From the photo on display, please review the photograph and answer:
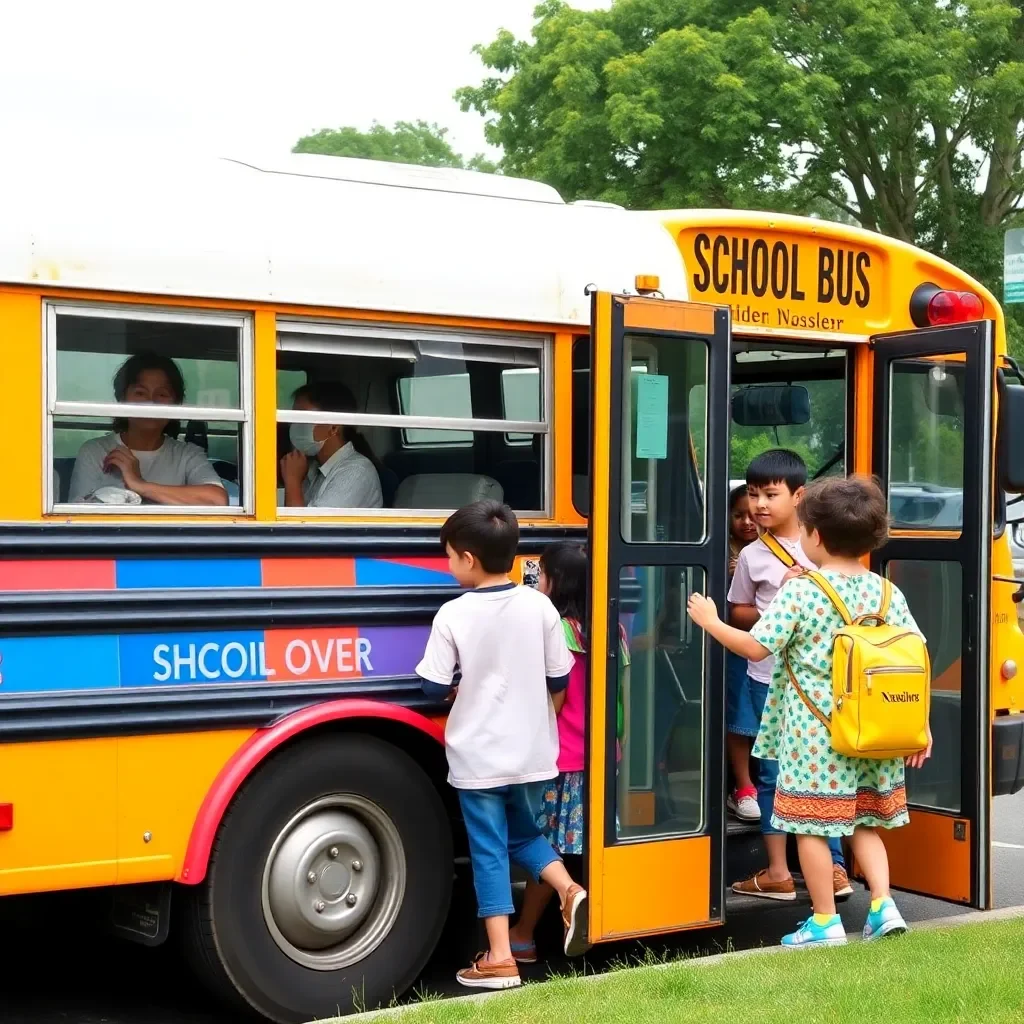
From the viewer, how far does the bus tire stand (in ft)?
16.2

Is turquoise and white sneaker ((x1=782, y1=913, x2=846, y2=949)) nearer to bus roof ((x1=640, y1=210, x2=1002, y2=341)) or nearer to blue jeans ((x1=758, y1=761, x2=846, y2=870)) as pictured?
blue jeans ((x1=758, y1=761, x2=846, y2=870))

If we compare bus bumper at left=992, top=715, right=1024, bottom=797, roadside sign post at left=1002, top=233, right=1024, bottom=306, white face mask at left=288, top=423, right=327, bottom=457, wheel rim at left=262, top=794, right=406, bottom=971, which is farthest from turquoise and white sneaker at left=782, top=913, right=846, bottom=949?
roadside sign post at left=1002, top=233, right=1024, bottom=306

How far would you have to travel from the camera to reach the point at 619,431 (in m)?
5.45

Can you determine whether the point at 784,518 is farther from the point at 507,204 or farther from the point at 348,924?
the point at 348,924

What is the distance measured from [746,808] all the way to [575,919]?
1.36 metres

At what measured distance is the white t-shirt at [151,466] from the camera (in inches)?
188

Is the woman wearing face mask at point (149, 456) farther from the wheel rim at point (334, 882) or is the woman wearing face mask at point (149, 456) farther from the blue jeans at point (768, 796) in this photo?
the blue jeans at point (768, 796)

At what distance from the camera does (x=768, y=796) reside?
6.35 metres

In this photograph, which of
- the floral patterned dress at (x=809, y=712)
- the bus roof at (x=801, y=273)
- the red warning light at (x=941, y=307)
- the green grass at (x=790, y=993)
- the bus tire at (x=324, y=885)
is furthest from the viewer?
the red warning light at (x=941, y=307)

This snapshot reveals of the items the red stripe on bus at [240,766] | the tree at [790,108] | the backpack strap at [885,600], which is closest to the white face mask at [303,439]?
the red stripe on bus at [240,766]

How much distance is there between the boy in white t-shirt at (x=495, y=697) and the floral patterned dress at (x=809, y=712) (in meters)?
0.74

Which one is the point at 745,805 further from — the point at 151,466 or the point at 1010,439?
the point at 151,466

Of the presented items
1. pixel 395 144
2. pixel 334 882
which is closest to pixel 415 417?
pixel 334 882

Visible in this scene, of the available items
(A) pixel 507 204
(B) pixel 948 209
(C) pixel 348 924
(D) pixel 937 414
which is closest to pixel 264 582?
(C) pixel 348 924
